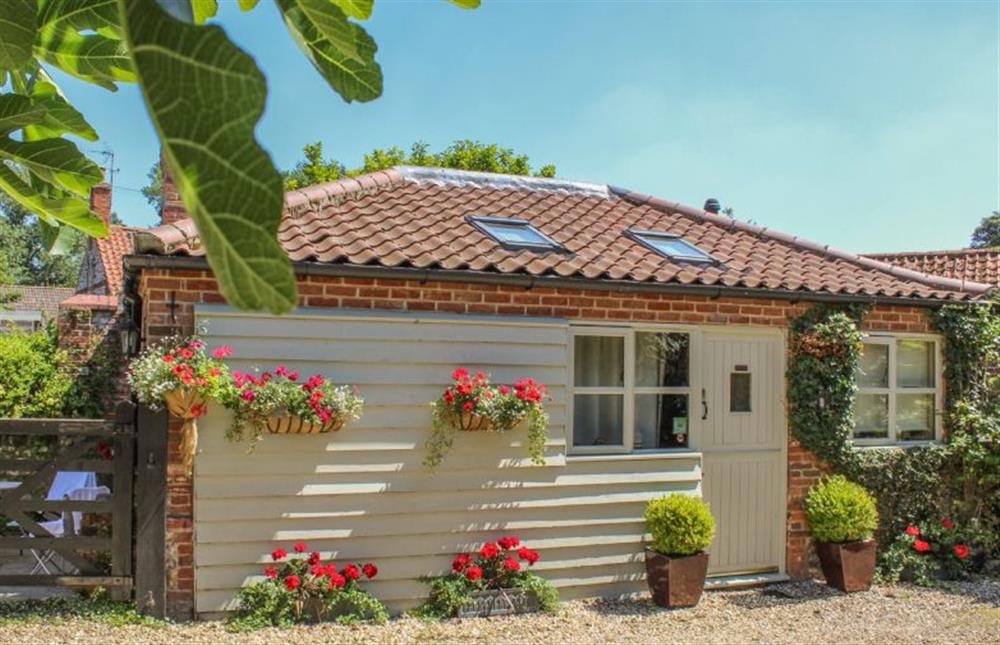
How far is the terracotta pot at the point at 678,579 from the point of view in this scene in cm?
743

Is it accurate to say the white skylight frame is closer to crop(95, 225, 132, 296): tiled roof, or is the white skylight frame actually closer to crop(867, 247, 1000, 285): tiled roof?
crop(867, 247, 1000, 285): tiled roof

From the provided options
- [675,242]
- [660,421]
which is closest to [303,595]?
[660,421]

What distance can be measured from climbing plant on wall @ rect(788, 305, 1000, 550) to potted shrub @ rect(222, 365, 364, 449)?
4684 mm

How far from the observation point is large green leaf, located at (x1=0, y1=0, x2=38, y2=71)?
73 centimetres

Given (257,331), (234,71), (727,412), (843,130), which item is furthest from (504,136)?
(234,71)

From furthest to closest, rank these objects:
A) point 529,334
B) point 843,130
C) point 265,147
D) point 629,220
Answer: point 843,130 < point 629,220 < point 529,334 < point 265,147

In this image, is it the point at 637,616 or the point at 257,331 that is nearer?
the point at 257,331

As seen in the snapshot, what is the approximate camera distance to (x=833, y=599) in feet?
26.0

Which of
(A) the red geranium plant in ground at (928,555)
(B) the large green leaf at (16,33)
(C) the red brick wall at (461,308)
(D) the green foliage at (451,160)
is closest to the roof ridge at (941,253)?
(D) the green foliage at (451,160)

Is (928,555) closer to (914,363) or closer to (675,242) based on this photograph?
(914,363)

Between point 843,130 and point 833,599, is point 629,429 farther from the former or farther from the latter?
point 843,130

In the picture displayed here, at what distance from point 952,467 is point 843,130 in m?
4.53

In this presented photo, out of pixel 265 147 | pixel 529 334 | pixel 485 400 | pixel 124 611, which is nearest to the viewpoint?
pixel 265 147

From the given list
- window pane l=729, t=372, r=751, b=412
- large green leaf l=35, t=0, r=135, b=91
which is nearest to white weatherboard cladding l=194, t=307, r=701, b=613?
window pane l=729, t=372, r=751, b=412
